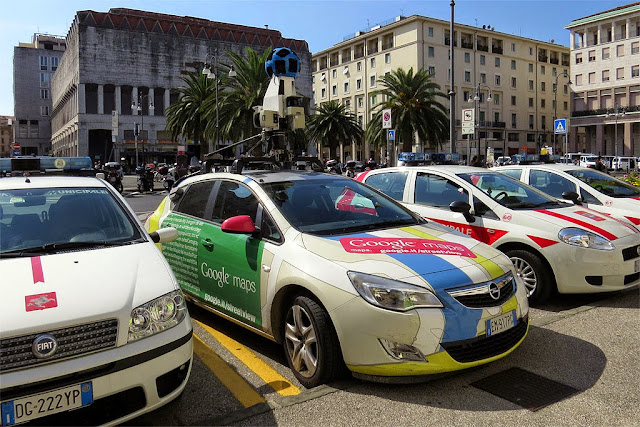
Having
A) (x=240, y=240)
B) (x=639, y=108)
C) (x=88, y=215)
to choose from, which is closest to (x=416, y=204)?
(x=240, y=240)

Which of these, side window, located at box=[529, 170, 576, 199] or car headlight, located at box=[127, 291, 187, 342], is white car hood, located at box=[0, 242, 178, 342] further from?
side window, located at box=[529, 170, 576, 199]

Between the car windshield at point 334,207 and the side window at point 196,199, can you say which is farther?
the side window at point 196,199

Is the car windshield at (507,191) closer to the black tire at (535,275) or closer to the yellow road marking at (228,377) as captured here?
the black tire at (535,275)

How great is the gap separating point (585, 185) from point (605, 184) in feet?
1.47

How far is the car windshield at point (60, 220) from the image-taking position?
3504mm

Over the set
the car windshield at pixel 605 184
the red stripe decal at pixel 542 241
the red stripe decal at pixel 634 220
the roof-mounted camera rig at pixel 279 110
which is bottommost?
the red stripe decal at pixel 542 241

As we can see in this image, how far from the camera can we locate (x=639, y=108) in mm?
64312

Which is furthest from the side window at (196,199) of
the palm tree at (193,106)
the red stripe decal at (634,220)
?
the palm tree at (193,106)

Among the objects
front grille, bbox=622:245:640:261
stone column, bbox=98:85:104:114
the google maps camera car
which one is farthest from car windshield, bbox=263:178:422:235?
stone column, bbox=98:85:104:114

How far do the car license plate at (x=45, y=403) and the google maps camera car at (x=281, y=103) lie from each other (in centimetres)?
656

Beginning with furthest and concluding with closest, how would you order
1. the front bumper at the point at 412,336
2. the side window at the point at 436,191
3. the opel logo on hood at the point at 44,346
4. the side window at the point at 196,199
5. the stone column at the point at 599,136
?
the stone column at the point at 599,136, the side window at the point at 436,191, the side window at the point at 196,199, the front bumper at the point at 412,336, the opel logo on hood at the point at 44,346

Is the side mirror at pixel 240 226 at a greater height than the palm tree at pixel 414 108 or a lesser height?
lesser

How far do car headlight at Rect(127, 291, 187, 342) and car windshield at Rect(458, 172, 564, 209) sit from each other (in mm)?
4207

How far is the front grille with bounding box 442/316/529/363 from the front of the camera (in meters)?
3.28
